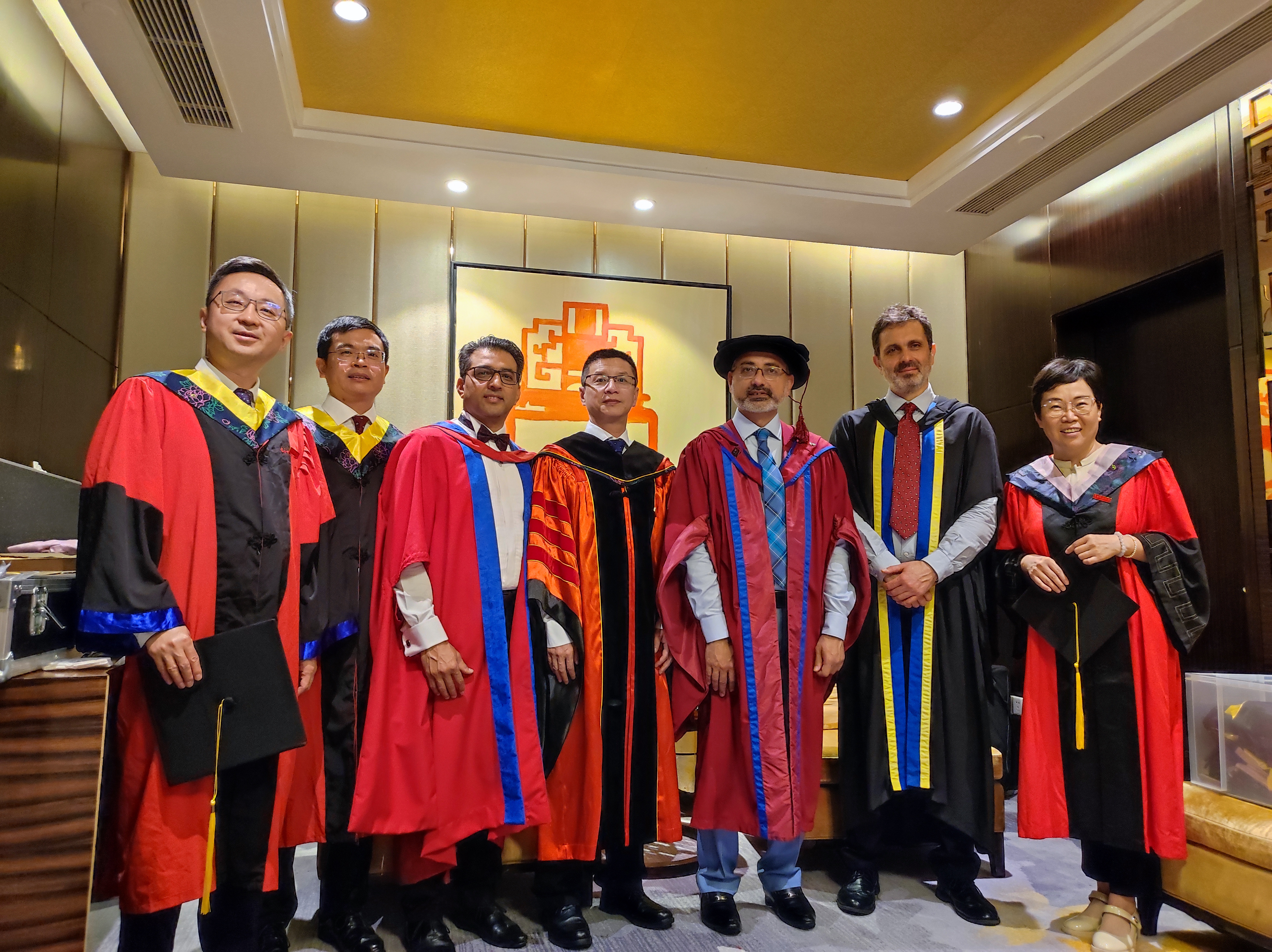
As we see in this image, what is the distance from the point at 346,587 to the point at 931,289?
4.36m

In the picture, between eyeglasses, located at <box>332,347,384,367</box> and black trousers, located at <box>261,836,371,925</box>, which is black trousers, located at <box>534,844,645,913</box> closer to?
black trousers, located at <box>261,836,371,925</box>

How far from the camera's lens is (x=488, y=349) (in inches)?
101

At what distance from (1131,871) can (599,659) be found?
1687mm

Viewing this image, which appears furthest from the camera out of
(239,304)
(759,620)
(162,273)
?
(162,273)

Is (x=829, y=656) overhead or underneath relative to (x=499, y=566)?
underneath

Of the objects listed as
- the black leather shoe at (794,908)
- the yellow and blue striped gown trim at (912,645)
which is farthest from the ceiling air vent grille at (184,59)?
the black leather shoe at (794,908)

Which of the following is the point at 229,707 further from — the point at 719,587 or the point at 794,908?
the point at 794,908

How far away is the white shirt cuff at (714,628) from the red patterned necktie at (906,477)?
0.71 metres

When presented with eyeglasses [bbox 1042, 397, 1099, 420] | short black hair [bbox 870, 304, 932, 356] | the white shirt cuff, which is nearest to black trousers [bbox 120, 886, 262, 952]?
the white shirt cuff

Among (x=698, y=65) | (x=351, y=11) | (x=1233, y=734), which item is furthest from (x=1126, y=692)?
(x=351, y=11)

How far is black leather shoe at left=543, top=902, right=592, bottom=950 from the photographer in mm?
2320

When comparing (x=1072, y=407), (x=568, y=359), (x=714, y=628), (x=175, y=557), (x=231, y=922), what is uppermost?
(x=568, y=359)

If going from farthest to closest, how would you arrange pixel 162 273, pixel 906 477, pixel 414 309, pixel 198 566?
pixel 414 309
pixel 162 273
pixel 906 477
pixel 198 566

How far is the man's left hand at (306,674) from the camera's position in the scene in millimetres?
2168
